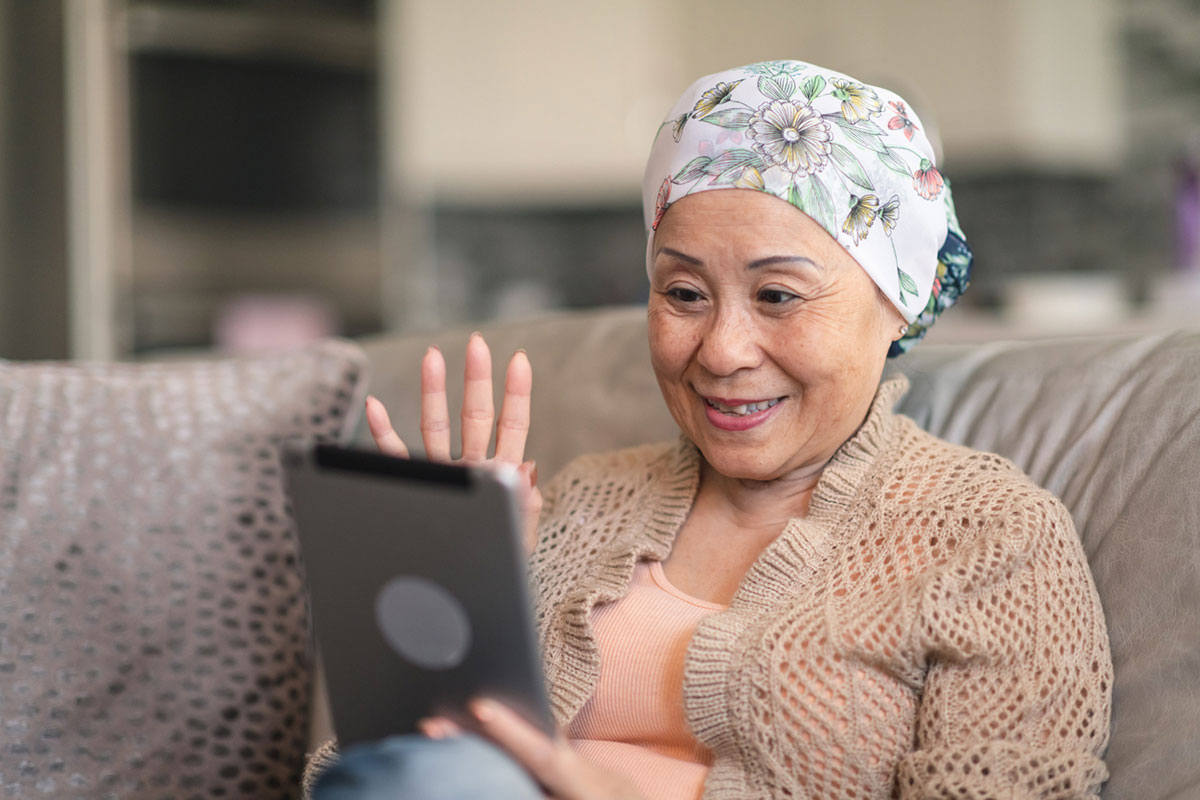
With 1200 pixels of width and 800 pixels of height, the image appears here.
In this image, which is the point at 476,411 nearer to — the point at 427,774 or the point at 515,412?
the point at 515,412

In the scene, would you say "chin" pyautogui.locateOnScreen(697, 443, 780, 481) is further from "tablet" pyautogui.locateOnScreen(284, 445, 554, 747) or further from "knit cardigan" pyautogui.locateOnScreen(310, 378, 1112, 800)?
"tablet" pyautogui.locateOnScreen(284, 445, 554, 747)

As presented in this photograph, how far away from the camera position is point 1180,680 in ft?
3.19

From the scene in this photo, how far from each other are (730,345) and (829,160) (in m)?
0.20

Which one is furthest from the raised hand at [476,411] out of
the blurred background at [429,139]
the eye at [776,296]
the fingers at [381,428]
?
the blurred background at [429,139]

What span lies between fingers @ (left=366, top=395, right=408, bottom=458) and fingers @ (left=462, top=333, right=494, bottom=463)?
7 centimetres

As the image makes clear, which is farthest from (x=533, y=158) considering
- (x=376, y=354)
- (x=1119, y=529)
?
(x=1119, y=529)

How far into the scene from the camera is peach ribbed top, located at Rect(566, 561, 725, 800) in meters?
1.09

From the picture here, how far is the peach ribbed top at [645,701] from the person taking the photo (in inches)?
42.9

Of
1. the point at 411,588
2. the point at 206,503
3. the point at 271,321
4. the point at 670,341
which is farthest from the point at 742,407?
the point at 271,321

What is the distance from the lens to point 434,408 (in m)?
1.15

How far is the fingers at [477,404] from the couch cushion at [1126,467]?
547 mm

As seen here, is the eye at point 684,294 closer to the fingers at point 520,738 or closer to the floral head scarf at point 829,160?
the floral head scarf at point 829,160

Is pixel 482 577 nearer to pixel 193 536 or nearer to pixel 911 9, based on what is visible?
pixel 193 536

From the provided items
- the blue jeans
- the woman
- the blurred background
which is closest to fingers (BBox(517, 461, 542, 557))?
the woman
